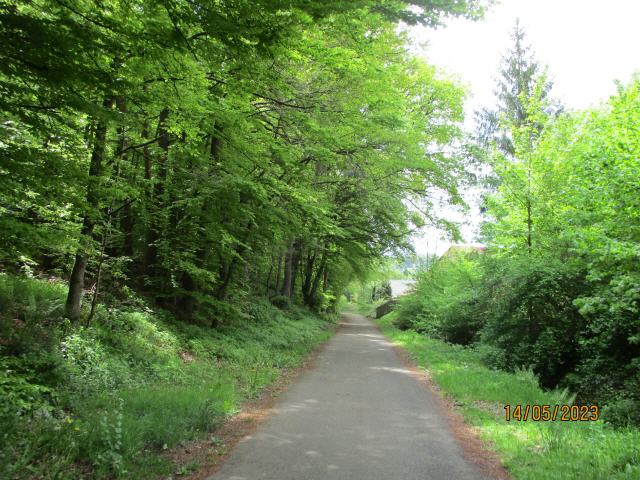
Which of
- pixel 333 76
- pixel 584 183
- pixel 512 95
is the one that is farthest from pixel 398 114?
pixel 512 95

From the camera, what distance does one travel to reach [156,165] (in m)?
11.6

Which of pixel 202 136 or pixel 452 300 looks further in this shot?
pixel 452 300

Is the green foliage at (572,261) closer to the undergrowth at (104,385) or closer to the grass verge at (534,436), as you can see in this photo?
the grass verge at (534,436)

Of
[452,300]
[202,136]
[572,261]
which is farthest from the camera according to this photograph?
[452,300]

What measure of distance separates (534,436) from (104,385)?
6605 millimetres

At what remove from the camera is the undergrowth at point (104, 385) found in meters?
4.38

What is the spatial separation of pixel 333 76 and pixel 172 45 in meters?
6.61

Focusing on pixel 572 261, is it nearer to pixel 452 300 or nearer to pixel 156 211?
pixel 452 300

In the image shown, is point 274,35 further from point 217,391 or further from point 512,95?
point 512,95
